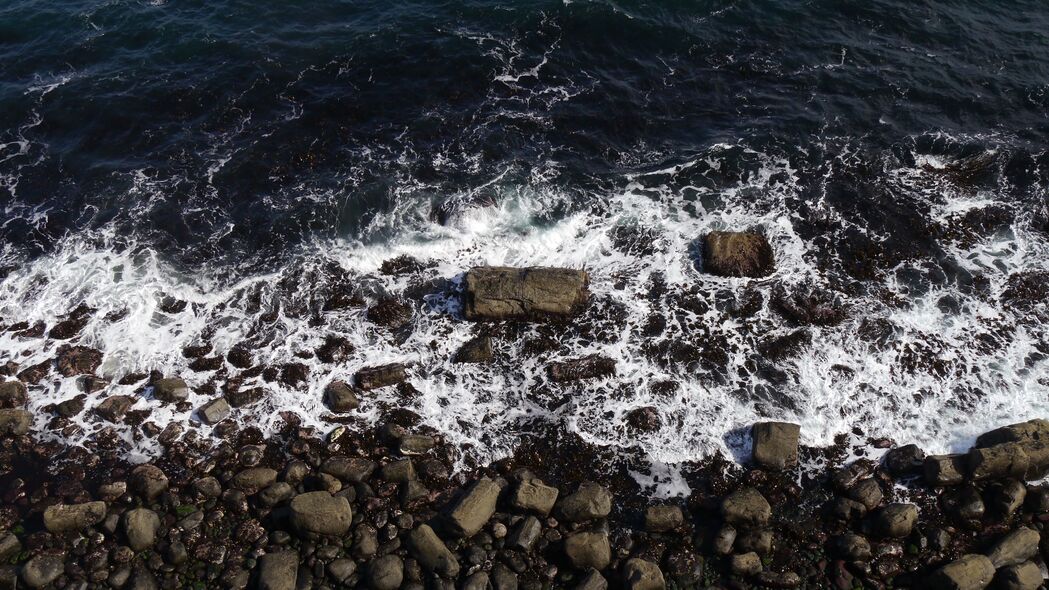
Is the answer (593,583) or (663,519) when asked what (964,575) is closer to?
(663,519)

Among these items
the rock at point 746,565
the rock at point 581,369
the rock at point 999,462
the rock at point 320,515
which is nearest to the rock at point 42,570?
the rock at point 320,515

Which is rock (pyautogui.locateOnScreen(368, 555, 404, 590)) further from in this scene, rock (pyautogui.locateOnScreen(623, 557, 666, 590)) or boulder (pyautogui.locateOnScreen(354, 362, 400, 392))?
boulder (pyautogui.locateOnScreen(354, 362, 400, 392))

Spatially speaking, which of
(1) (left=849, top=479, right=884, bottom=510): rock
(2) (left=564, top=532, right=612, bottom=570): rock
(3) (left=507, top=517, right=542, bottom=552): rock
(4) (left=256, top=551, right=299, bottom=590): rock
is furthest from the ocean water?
(4) (left=256, top=551, right=299, bottom=590): rock

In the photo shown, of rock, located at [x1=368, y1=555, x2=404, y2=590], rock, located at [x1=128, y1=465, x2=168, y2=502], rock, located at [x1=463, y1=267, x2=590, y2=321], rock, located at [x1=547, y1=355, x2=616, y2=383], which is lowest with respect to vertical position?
rock, located at [x1=368, y1=555, x2=404, y2=590]

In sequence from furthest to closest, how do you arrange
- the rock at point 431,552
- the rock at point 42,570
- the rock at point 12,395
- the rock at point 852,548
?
the rock at point 12,395
the rock at point 852,548
the rock at point 431,552
the rock at point 42,570

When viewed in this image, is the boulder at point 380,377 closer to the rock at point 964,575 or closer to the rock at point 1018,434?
the rock at point 964,575

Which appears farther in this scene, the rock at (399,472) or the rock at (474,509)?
the rock at (399,472)

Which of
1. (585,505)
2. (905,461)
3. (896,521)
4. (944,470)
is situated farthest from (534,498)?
(944,470)

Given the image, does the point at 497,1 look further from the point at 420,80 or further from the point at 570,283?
the point at 570,283

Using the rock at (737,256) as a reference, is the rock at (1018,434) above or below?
below
